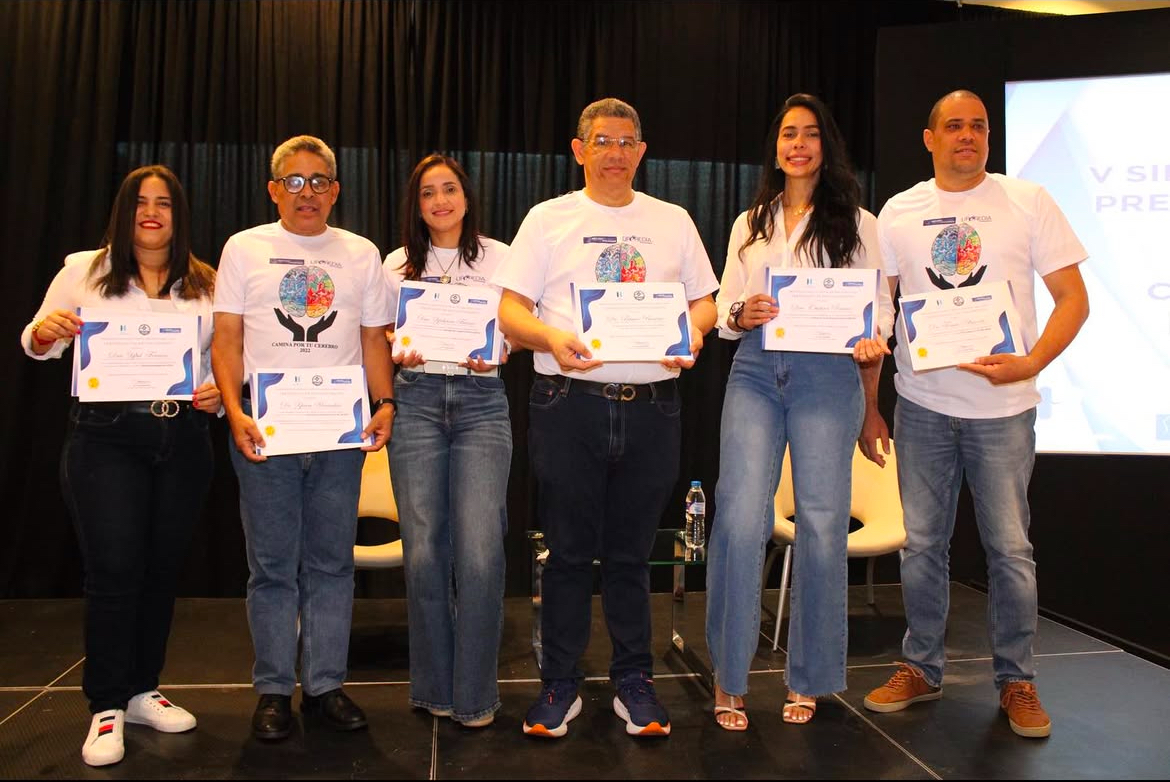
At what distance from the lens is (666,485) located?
Result: 297 cm

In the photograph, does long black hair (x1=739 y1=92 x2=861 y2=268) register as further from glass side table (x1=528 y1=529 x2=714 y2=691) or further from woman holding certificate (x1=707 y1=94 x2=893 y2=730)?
glass side table (x1=528 y1=529 x2=714 y2=691)

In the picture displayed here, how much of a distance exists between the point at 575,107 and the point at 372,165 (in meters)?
1.14

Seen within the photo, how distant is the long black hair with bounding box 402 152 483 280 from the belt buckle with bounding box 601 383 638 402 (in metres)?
0.69

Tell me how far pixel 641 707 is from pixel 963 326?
157 cm

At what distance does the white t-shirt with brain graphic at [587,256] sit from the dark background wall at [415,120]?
2321 millimetres

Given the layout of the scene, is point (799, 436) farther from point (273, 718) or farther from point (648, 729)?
point (273, 718)

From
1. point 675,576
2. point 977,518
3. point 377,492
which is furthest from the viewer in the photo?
point 377,492

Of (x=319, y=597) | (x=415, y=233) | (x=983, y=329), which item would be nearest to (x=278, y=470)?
(x=319, y=597)

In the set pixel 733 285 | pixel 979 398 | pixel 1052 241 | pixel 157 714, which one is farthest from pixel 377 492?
pixel 1052 241

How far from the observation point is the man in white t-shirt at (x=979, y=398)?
3.13 metres

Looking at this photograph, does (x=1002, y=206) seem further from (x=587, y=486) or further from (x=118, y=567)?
(x=118, y=567)

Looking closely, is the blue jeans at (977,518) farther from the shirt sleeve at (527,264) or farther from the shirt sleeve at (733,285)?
the shirt sleeve at (527,264)

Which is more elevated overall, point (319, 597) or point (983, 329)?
point (983, 329)

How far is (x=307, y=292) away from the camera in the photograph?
9.66 ft
